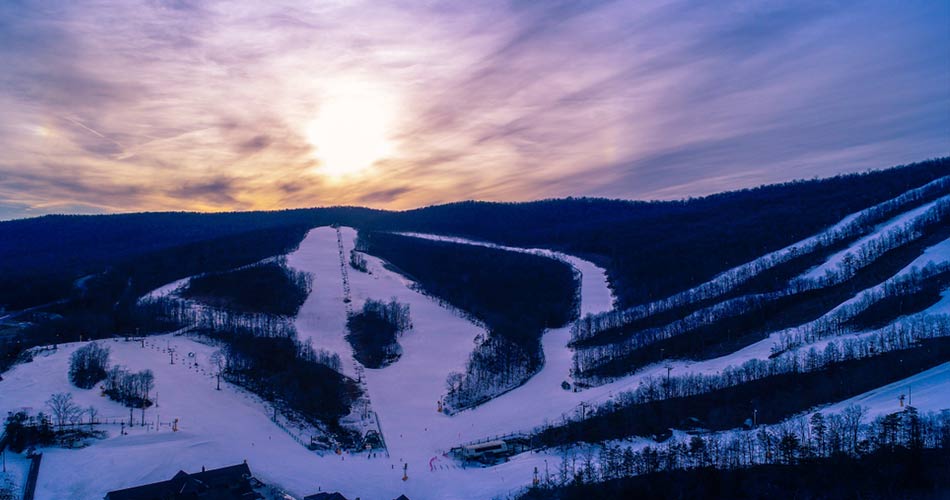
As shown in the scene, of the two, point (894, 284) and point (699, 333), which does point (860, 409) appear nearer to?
point (699, 333)

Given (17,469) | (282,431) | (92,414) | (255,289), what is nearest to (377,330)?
(255,289)

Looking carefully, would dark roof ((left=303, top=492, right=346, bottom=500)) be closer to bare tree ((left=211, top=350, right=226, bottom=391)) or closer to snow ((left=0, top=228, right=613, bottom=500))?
snow ((left=0, top=228, right=613, bottom=500))

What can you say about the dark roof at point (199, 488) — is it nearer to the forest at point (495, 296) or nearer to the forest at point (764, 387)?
the forest at point (764, 387)

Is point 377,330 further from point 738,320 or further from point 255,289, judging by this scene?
point 738,320

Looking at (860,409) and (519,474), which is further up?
(860,409)

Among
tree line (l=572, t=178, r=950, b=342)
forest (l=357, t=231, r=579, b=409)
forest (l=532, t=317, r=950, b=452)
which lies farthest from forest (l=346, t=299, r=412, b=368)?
forest (l=532, t=317, r=950, b=452)

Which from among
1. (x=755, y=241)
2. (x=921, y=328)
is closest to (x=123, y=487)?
(x=921, y=328)
